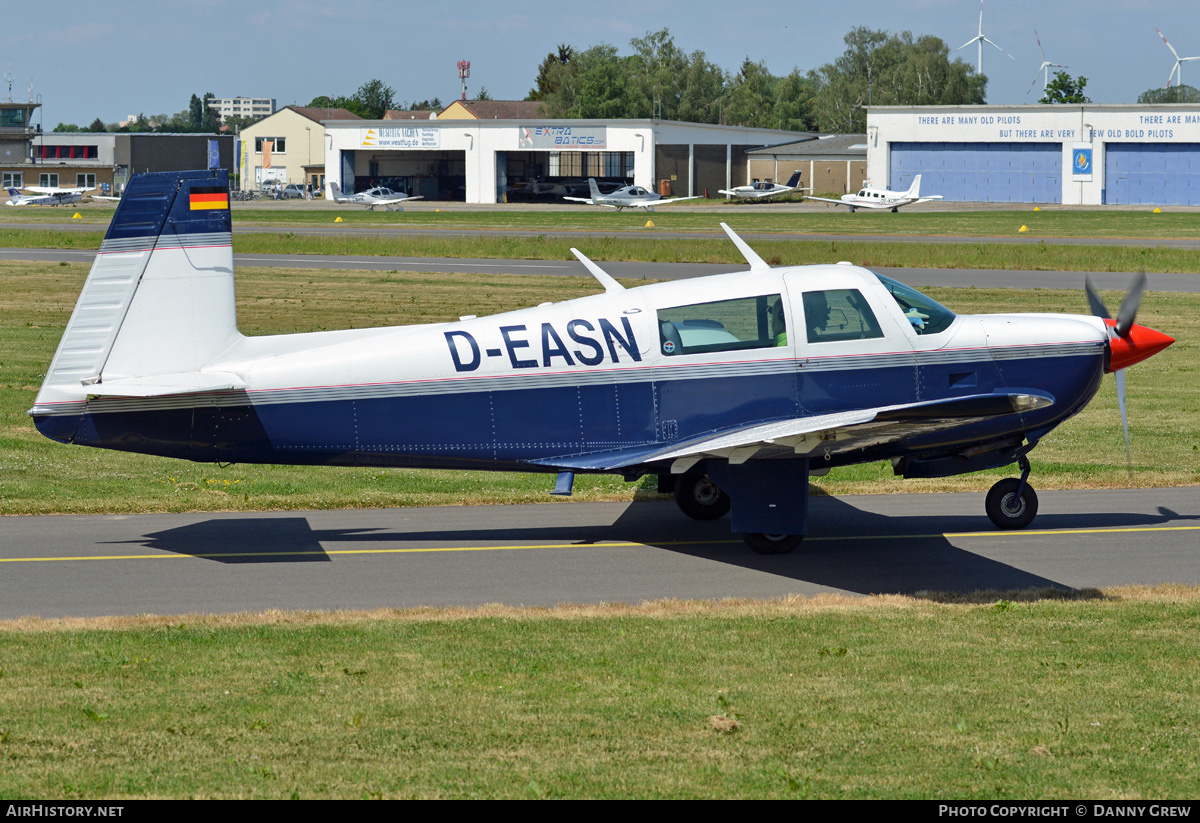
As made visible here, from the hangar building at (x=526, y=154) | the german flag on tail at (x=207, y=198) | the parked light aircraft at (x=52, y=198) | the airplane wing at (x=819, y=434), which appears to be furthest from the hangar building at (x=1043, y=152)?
the german flag on tail at (x=207, y=198)

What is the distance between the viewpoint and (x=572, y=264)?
45312 mm

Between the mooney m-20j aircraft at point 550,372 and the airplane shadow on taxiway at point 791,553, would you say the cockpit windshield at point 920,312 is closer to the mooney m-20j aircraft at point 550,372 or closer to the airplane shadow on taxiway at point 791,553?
the mooney m-20j aircraft at point 550,372

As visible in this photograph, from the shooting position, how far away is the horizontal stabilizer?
10359 millimetres

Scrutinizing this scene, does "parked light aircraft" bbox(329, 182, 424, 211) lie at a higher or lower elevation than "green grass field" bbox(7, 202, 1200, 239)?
higher

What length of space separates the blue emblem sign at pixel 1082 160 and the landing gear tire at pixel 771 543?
94839 mm

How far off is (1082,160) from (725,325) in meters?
95.1

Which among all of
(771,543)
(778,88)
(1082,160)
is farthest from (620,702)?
(778,88)

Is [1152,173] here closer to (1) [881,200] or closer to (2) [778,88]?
(1) [881,200]

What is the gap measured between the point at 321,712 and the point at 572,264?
3892cm

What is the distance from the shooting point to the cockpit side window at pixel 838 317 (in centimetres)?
1119

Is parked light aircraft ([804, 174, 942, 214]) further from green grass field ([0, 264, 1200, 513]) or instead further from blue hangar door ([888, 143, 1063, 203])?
green grass field ([0, 264, 1200, 513])

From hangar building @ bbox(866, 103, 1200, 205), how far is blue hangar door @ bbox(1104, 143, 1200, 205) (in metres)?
0.08

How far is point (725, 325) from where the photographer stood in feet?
37.0

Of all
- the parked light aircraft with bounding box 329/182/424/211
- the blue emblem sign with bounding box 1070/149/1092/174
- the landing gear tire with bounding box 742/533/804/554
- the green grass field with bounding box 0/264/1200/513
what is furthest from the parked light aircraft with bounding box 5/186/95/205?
the landing gear tire with bounding box 742/533/804/554
